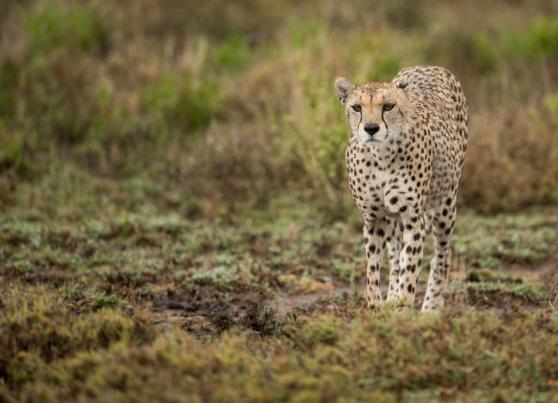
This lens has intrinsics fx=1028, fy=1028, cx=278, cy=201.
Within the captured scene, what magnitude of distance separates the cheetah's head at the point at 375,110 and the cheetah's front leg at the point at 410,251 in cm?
43

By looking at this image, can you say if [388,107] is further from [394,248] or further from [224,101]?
[224,101]

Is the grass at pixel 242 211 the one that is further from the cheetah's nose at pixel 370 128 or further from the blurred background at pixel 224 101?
the cheetah's nose at pixel 370 128

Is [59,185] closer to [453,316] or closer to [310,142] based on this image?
[310,142]

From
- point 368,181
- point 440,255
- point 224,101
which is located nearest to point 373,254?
point 368,181

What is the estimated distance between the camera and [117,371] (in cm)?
380

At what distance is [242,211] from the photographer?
768 cm

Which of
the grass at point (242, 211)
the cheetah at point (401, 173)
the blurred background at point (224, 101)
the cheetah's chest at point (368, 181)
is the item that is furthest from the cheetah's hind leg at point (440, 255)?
the blurred background at point (224, 101)

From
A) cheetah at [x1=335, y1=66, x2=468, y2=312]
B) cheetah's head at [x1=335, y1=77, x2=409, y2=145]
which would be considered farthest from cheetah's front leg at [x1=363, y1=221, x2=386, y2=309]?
cheetah's head at [x1=335, y1=77, x2=409, y2=145]

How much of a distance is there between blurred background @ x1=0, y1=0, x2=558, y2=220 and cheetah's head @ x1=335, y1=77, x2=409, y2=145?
2329 mm

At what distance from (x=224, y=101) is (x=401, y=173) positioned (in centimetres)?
469

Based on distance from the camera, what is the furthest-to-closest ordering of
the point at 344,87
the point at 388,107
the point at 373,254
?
the point at 373,254, the point at 344,87, the point at 388,107

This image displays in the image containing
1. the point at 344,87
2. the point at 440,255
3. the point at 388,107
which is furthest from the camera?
the point at 440,255

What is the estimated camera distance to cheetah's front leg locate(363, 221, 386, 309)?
16.6 ft

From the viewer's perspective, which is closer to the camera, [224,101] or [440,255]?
[440,255]
